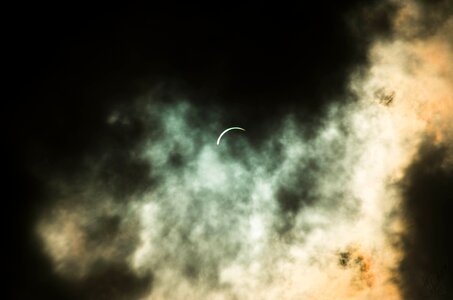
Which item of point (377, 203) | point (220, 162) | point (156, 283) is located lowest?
point (156, 283)

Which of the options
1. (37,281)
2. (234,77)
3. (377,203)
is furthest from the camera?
(234,77)

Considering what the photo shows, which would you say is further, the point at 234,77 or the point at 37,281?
the point at 234,77

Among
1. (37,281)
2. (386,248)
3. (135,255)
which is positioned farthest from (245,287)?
(37,281)

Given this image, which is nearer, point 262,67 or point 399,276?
point 399,276

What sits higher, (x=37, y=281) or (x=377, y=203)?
(x=377, y=203)

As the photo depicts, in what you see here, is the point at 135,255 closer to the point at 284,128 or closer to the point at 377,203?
the point at 284,128

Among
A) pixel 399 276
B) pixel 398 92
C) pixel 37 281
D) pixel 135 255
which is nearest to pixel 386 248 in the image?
pixel 399 276

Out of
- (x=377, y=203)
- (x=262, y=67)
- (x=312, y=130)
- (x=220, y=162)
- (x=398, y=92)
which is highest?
(x=262, y=67)

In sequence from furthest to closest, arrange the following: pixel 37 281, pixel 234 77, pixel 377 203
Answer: pixel 234 77
pixel 377 203
pixel 37 281

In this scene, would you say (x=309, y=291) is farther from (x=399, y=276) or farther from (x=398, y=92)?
(x=398, y=92)
